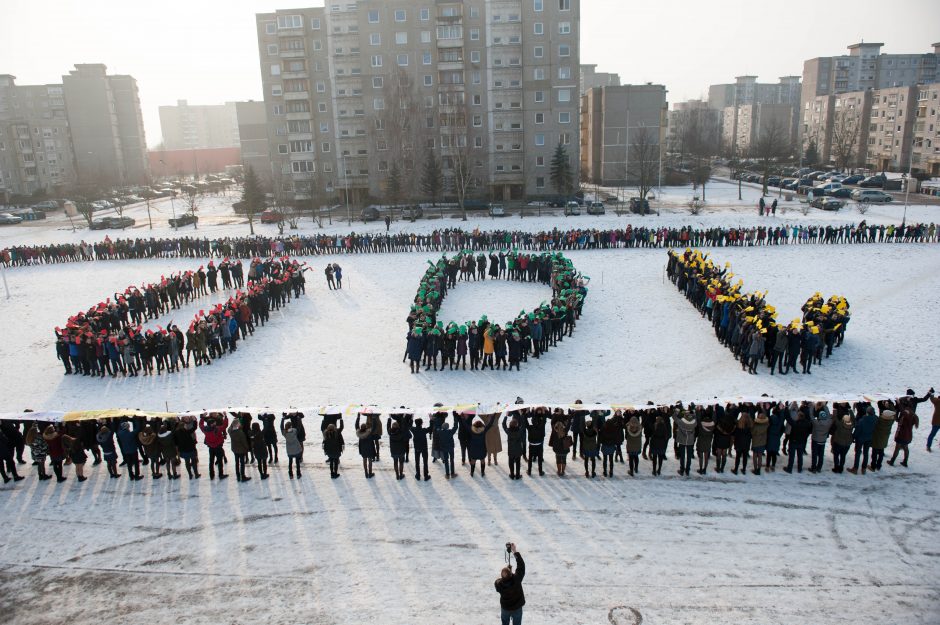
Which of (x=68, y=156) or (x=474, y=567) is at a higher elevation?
(x=68, y=156)

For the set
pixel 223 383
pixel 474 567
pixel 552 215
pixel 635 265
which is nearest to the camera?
pixel 474 567

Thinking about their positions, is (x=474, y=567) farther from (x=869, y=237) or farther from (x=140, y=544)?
(x=869, y=237)

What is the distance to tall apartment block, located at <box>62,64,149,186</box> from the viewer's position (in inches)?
3179

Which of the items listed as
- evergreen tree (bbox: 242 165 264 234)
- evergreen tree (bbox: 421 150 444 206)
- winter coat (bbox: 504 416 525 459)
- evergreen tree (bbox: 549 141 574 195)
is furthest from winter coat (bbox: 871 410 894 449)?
evergreen tree (bbox: 421 150 444 206)

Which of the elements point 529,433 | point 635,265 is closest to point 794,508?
point 529,433

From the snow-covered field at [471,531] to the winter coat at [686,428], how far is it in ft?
2.21

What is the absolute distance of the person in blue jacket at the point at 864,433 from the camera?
10320 millimetres

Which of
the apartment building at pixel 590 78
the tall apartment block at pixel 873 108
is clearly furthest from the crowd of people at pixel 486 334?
the apartment building at pixel 590 78

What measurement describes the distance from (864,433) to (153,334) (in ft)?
52.6

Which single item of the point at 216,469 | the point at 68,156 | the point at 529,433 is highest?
the point at 68,156

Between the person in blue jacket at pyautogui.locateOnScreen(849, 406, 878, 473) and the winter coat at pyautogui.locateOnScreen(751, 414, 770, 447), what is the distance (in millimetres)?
1459

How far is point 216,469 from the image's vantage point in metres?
11.6

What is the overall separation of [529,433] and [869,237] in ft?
95.4

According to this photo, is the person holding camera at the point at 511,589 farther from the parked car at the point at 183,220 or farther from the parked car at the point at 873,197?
the parked car at the point at 873,197
